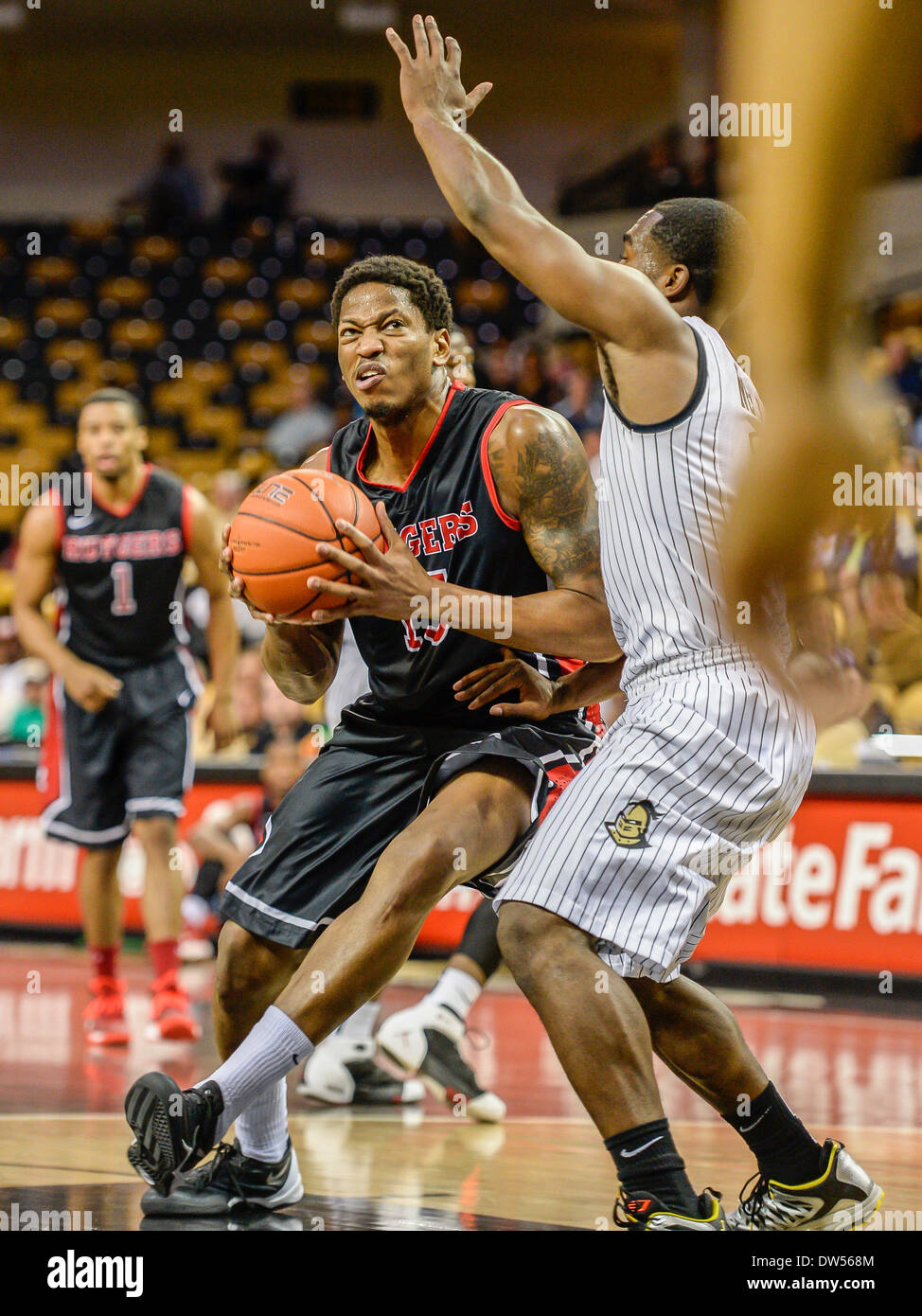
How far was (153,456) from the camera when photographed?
52.3ft

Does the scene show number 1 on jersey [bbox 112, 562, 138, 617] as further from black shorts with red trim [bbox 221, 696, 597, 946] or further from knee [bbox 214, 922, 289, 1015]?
knee [bbox 214, 922, 289, 1015]

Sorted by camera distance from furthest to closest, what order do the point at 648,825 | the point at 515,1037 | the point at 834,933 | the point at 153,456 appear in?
the point at 153,456 → the point at 834,933 → the point at 515,1037 → the point at 648,825

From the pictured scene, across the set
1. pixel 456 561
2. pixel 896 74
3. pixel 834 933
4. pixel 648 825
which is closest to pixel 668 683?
pixel 648 825

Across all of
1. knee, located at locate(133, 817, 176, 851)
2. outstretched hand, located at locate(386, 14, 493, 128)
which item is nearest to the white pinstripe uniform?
outstretched hand, located at locate(386, 14, 493, 128)

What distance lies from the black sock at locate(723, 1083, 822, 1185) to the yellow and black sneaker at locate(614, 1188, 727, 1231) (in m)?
0.33

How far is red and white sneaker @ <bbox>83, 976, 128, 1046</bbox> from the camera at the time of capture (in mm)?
5984

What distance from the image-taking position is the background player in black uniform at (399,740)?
326cm

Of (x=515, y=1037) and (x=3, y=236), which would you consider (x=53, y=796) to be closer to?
(x=515, y=1037)

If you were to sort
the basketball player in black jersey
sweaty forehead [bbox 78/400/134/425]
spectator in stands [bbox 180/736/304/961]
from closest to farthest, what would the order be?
1. the basketball player in black jersey
2. sweaty forehead [bbox 78/400/134/425]
3. spectator in stands [bbox 180/736/304/961]

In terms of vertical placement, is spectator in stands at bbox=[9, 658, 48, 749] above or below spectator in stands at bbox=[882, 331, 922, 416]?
below

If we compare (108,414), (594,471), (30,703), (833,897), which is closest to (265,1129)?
(108,414)

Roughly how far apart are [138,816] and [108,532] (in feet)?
3.84

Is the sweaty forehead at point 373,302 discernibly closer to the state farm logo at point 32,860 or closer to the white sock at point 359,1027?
the white sock at point 359,1027

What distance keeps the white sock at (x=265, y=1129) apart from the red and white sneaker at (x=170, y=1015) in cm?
268
